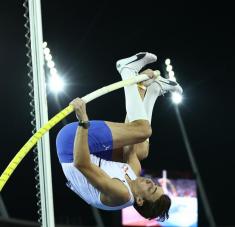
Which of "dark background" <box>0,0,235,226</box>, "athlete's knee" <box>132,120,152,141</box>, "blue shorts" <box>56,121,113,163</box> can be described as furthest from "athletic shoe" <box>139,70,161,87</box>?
"dark background" <box>0,0,235,226</box>

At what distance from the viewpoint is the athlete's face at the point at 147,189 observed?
255cm

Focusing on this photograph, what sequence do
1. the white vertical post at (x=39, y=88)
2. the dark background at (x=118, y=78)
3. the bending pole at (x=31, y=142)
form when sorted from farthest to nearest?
the dark background at (x=118, y=78)
the white vertical post at (x=39, y=88)
the bending pole at (x=31, y=142)

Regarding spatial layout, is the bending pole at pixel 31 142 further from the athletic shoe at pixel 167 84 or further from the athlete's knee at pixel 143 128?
the athletic shoe at pixel 167 84

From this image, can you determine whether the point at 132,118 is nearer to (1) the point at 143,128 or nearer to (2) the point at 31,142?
(1) the point at 143,128

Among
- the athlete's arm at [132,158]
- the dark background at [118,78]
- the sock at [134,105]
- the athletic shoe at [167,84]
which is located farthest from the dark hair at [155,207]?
the dark background at [118,78]

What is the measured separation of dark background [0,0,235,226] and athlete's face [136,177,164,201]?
3200 millimetres

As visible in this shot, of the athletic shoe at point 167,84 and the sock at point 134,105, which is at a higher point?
the athletic shoe at point 167,84

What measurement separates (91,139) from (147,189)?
0.38 meters

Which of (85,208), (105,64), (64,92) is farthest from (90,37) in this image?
(85,208)

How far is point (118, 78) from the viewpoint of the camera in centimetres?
817

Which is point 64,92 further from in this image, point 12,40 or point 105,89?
point 105,89

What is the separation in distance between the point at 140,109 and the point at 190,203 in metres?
6.78

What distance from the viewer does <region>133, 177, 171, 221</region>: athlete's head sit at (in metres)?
2.55

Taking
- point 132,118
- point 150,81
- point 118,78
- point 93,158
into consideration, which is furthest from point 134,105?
point 118,78
